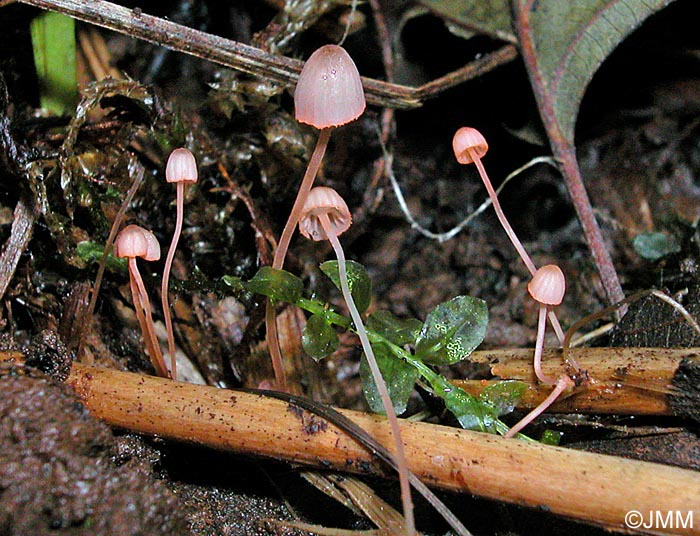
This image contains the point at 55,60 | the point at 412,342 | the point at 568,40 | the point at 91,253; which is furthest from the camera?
the point at 568,40

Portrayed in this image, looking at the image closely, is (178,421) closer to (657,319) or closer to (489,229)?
(657,319)

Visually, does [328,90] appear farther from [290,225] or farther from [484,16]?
[484,16]

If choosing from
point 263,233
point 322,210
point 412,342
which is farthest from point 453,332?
point 263,233

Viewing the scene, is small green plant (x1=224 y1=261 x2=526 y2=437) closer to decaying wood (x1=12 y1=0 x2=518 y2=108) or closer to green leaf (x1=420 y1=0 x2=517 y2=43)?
decaying wood (x1=12 y1=0 x2=518 y2=108)

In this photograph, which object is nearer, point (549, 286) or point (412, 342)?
point (549, 286)

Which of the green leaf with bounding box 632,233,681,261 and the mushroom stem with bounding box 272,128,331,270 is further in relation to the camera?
the green leaf with bounding box 632,233,681,261

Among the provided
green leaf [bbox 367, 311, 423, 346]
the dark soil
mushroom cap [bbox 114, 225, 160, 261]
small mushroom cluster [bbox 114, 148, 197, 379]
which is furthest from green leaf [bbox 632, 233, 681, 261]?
mushroom cap [bbox 114, 225, 160, 261]
